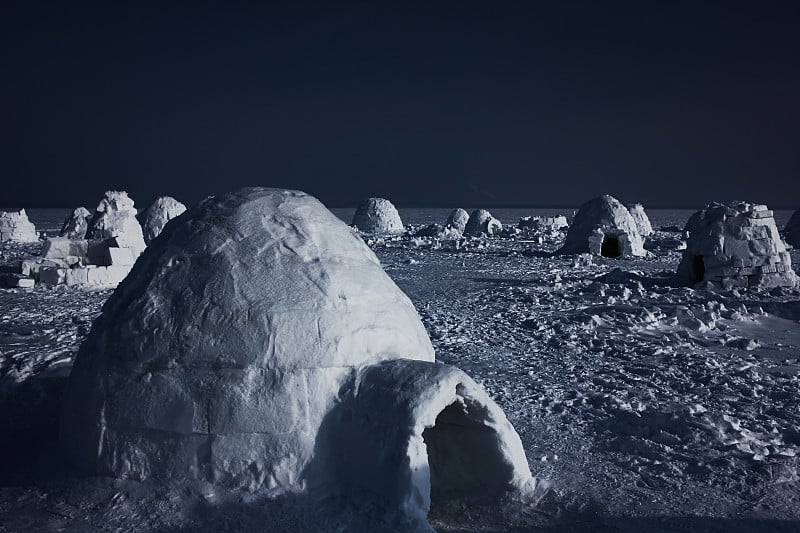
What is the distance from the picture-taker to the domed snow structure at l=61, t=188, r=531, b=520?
3.72m

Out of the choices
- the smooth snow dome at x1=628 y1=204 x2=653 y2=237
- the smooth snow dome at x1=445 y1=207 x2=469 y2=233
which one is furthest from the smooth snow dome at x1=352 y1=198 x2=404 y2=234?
the smooth snow dome at x1=628 y1=204 x2=653 y2=237

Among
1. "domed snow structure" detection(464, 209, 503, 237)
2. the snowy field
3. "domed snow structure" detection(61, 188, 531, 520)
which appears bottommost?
the snowy field

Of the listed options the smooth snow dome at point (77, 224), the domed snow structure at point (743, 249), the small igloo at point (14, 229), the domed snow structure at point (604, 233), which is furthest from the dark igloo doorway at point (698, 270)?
the small igloo at point (14, 229)

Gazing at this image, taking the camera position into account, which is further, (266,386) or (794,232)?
(794,232)

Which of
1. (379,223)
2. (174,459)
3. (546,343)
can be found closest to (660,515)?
(174,459)

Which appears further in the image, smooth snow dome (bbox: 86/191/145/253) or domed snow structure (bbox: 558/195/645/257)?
→ domed snow structure (bbox: 558/195/645/257)

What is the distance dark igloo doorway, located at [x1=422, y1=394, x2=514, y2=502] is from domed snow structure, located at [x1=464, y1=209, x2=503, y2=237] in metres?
27.8

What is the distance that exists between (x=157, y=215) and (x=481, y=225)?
1722cm

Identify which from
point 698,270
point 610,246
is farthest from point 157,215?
point 698,270

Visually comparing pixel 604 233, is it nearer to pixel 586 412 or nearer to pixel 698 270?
pixel 698 270

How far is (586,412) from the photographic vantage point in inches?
247

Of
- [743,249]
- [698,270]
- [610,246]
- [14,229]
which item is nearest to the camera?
[743,249]

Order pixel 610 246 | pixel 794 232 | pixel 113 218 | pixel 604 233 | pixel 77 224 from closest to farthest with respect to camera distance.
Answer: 1. pixel 113 218
2. pixel 604 233
3. pixel 610 246
4. pixel 794 232
5. pixel 77 224

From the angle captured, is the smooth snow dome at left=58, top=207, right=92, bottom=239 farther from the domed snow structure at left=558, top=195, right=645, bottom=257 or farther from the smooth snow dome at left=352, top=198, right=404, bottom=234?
the domed snow structure at left=558, top=195, right=645, bottom=257
